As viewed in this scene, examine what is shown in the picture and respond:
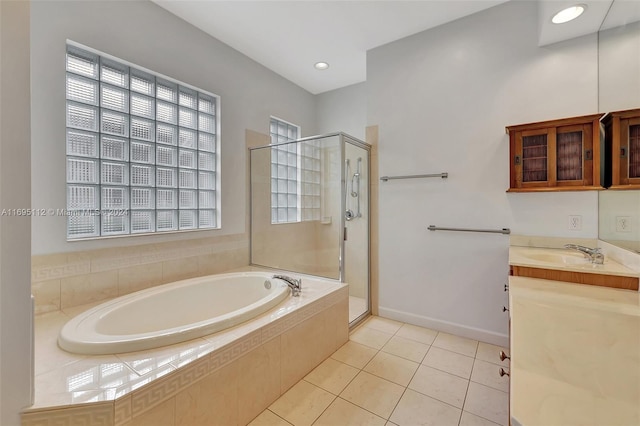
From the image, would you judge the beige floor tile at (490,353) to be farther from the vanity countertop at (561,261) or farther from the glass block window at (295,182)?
the glass block window at (295,182)

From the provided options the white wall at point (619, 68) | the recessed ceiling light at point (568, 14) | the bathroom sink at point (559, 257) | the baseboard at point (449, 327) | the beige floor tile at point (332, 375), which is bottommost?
the beige floor tile at point (332, 375)

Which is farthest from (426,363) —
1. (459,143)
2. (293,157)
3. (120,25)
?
(120,25)

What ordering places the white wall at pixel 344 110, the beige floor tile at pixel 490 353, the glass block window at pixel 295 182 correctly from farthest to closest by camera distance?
the white wall at pixel 344 110, the glass block window at pixel 295 182, the beige floor tile at pixel 490 353

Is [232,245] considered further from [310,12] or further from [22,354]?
[310,12]

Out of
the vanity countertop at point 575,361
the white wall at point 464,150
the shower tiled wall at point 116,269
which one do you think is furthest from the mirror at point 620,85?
the shower tiled wall at point 116,269

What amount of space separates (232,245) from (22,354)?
1.87 meters

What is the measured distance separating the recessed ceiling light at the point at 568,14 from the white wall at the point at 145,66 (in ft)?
8.36

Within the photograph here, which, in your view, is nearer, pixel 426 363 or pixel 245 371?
pixel 245 371

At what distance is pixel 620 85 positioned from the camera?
1.52 meters

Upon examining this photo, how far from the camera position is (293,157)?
2.95m

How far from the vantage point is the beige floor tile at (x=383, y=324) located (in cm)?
243

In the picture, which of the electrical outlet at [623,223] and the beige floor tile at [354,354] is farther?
the beige floor tile at [354,354]

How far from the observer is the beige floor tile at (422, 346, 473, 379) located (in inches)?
71.2

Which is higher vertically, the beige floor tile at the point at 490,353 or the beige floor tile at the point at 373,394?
the beige floor tile at the point at 490,353
